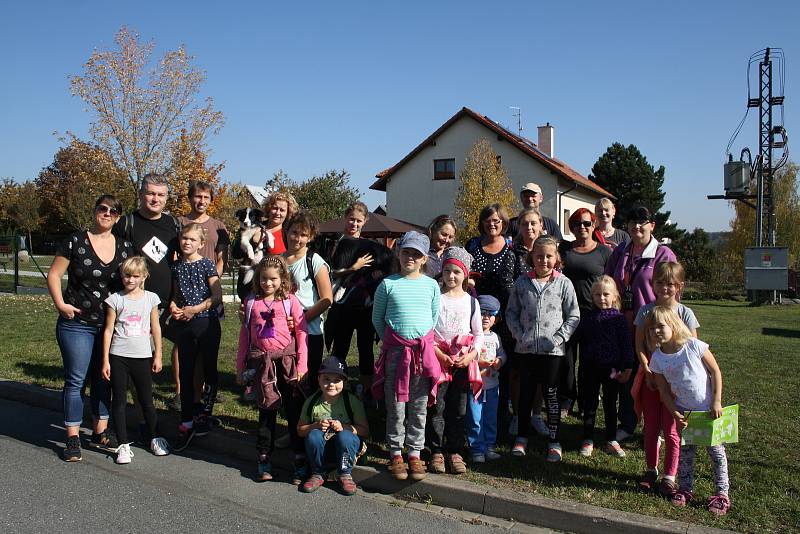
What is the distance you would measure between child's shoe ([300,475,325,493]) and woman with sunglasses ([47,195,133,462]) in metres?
1.98

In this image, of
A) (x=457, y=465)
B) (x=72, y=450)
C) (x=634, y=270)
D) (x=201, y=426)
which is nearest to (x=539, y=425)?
(x=457, y=465)

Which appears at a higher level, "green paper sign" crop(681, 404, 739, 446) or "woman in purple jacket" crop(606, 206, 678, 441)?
"woman in purple jacket" crop(606, 206, 678, 441)

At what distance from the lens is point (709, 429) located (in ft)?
12.9

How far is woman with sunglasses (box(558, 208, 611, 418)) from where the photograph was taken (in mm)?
5355

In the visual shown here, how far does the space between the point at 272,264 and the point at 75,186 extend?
3765cm

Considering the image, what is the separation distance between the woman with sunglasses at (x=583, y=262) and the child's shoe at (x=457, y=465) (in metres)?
1.15

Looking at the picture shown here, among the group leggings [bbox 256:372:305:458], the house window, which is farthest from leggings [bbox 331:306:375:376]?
the house window

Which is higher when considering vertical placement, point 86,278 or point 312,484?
point 86,278

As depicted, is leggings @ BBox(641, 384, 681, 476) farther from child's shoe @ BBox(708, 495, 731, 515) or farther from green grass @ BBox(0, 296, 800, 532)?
child's shoe @ BBox(708, 495, 731, 515)

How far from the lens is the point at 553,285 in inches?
193

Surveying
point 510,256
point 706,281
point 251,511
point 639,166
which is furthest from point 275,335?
point 639,166

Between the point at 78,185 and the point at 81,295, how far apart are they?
35.5m

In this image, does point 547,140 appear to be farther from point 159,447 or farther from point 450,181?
point 159,447

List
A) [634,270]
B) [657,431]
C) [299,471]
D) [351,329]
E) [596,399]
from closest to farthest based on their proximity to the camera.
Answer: [657,431] < [299,471] < [596,399] < [634,270] < [351,329]
